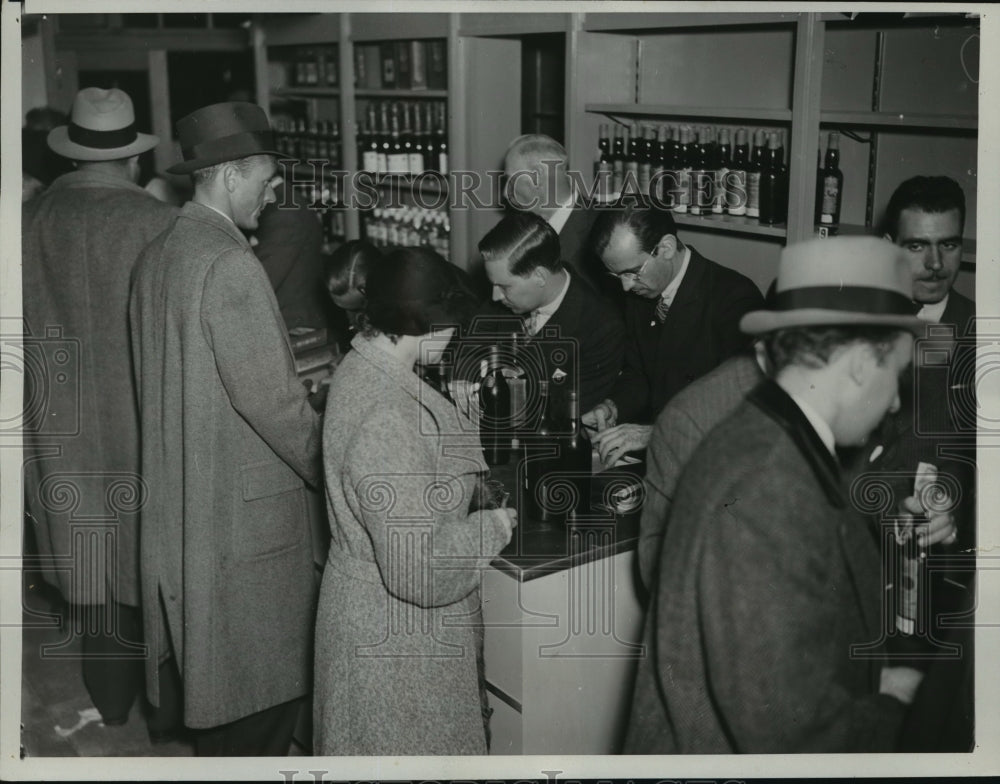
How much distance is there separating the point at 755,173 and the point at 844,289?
78.3 inches

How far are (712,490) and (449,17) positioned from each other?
3523 mm

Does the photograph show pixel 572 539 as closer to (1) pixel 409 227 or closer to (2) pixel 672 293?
(2) pixel 672 293

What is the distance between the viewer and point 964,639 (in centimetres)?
183

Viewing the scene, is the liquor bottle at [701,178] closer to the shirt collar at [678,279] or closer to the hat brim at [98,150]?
the shirt collar at [678,279]

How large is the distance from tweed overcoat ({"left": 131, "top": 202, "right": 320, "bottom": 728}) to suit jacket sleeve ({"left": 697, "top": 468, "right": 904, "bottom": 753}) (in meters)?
1.29

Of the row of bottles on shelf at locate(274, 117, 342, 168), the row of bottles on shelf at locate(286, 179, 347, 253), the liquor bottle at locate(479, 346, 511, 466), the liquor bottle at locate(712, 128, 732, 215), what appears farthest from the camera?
the row of bottles on shelf at locate(286, 179, 347, 253)

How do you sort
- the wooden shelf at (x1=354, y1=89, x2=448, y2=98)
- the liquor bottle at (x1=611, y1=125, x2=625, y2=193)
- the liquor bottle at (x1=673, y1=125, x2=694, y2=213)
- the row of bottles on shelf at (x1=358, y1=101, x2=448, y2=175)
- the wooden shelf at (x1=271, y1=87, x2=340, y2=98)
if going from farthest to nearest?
1. the wooden shelf at (x1=271, y1=87, x2=340, y2=98)
2. the row of bottles on shelf at (x1=358, y1=101, x2=448, y2=175)
3. the wooden shelf at (x1=354, y1=89, x2=448, y2=98)
4. the liquor bottle at (x1=611, y1=125, x2=625, y2=193)
5. the liquor bottle at (x1=673, y1=125, x2=694, y2=213)

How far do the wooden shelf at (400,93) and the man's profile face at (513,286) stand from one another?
1.87 meters

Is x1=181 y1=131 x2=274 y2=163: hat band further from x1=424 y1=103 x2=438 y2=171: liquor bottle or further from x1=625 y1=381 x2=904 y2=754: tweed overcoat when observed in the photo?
x1=424 y1=103 x2=438 y2=171: liquor bottle

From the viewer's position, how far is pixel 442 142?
475 centimetres

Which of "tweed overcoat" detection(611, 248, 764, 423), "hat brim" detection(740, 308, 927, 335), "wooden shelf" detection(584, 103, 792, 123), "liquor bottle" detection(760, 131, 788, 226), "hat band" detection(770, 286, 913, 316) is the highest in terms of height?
"wooden shelf" detection(584, 103, 792, 123)

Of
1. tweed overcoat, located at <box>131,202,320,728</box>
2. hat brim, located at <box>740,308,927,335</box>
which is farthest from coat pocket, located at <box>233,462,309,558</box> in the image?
hat brim, located at <box>740,308,927,335</box>

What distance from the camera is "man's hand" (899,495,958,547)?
5.90 ft

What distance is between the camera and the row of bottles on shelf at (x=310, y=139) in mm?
5695
